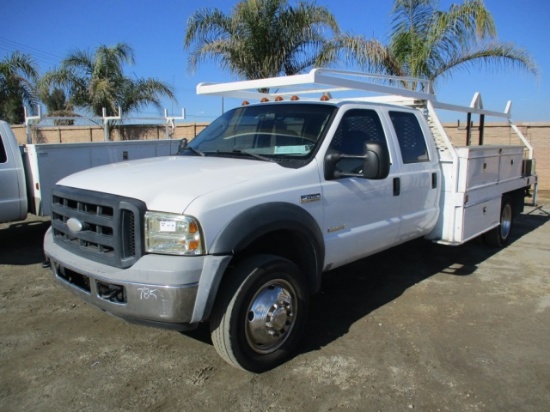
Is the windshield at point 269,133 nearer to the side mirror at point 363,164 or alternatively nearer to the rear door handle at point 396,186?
the side mirror at point 363,164

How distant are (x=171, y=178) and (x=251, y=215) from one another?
0.63 metres

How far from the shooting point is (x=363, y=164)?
149 inches

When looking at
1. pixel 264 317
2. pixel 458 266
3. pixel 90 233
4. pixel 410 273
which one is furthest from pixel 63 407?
pixel 458 266

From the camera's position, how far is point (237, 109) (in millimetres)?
4895

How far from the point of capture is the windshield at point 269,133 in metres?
3.96

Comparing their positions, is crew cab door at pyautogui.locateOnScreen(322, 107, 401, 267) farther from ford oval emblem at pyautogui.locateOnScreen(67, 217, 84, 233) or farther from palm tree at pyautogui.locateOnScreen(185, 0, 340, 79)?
palm tree at pyautogui.locateOnScreen(185, 0, 340, 79)

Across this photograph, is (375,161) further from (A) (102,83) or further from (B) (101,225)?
(A) (102,83)

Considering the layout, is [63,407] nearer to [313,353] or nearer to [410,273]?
[313,353]

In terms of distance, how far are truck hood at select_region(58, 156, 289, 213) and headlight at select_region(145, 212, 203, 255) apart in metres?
0.06

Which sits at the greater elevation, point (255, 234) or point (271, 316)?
point (255, 234)

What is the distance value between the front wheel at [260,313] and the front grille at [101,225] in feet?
2.19

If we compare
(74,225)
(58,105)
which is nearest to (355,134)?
(74,225)

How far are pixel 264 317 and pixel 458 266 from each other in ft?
12.2

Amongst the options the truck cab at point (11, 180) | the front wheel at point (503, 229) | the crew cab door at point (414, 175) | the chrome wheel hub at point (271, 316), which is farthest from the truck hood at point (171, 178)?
the front wheel at point (503, 229)
